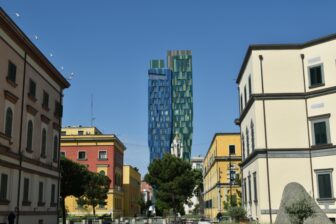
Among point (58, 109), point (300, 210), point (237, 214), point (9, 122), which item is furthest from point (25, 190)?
point (300, 210)

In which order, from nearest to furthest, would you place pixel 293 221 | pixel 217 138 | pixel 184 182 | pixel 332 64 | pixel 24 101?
1. pixel 293 221
2. pixel 24 101
3. pixel 332 64
4. pixel 184 182
5. pixel 217 138

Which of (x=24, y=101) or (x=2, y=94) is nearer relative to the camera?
(x=2, y=94)

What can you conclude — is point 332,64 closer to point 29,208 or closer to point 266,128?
point 266,128

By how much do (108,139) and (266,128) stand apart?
46242 mm

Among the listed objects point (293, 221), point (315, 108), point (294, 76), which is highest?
point (294, 76)

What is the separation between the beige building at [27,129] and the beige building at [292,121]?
1615 cm

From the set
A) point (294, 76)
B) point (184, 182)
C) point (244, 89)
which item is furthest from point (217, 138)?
point (294, 76)

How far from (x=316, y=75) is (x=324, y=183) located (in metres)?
8.06

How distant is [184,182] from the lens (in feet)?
208

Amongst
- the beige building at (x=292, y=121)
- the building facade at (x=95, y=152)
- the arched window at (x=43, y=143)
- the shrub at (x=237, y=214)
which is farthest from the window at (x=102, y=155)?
the shrub at (x=237, y=214)

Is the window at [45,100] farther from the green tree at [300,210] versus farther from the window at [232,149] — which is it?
the window at [232,149]

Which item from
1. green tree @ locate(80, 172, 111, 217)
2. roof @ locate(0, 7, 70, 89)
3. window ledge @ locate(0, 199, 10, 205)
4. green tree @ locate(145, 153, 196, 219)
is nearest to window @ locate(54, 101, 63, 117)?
roof @ locate(0, 7, 70, 89)

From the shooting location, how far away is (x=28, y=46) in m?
31.3

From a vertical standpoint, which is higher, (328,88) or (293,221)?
(328,88)
